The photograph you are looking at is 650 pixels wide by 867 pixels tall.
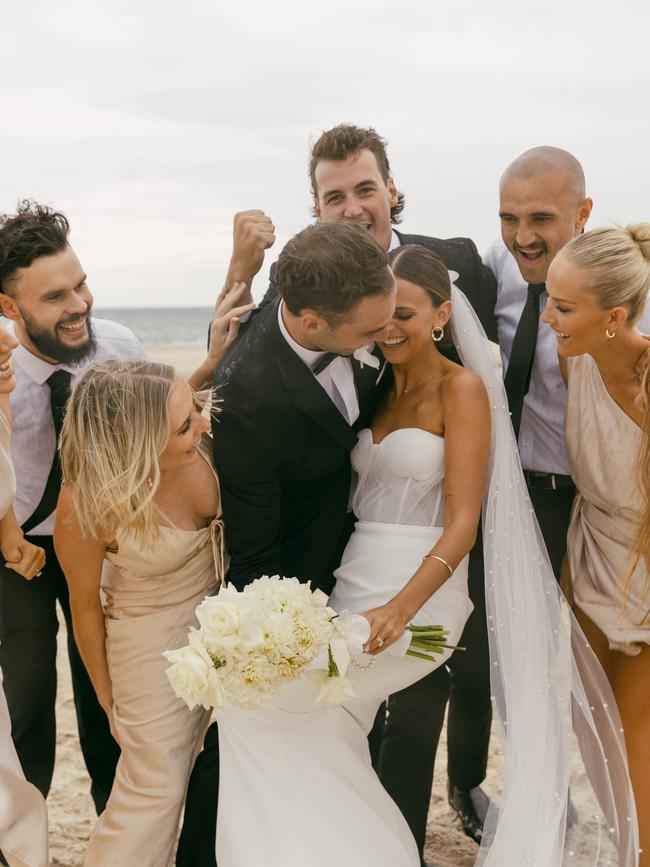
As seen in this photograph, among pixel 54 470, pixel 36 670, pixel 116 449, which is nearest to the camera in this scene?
pixel 116 449

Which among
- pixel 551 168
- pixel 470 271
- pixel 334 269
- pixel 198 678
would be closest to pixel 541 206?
pixel 551 168

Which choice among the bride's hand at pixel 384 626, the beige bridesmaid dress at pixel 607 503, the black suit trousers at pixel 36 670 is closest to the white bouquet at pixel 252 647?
the bride's hand at pixel 384 626

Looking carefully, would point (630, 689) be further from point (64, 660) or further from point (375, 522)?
point (64, 660)

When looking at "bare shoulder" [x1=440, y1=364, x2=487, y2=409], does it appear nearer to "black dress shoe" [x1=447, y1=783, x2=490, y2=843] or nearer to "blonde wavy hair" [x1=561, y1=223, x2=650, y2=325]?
"blonde wavy hair" [x1=561, y1=223, x2=650, y2=325]

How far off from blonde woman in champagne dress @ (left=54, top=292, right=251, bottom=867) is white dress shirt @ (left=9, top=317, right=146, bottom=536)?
27.7 inches

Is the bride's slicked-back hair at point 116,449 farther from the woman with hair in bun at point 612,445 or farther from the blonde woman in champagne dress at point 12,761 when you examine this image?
the woman with hair in bun at point 612,445

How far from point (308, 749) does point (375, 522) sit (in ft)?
2.94

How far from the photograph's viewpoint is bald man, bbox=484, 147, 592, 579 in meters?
4.05

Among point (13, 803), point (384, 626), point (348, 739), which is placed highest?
point (384, 626)

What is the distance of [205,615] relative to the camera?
9.43 feet

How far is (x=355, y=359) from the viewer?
369 cm

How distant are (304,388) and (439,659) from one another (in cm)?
114

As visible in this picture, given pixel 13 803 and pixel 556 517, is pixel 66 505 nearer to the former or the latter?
pixel 13 803

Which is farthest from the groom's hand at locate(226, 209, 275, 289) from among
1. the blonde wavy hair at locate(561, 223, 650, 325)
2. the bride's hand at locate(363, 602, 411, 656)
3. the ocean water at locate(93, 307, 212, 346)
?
the ocean water at locate(93, 307, 212, 346)
